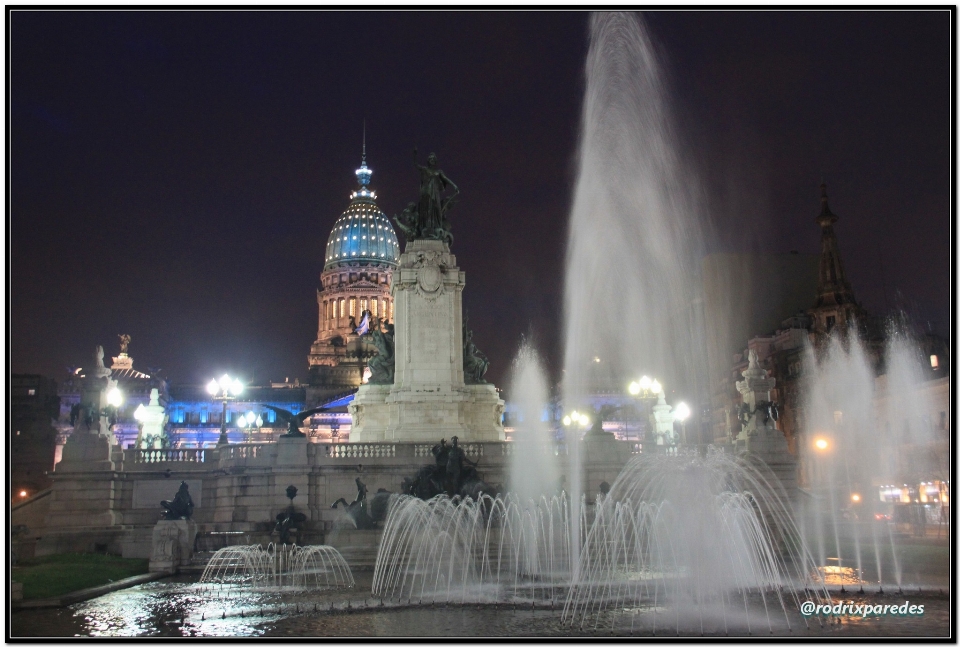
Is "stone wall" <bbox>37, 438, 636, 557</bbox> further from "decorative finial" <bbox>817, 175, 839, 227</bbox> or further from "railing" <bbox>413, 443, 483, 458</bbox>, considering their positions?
"decorative finial" <bbox>817, 175, 839, 227</bbox>

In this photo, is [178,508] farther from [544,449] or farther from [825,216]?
[825,216]

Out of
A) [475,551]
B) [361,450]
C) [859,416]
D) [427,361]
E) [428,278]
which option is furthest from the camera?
[859,416]

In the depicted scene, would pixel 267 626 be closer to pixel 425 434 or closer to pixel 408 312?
pixel 425 434

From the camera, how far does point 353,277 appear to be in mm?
175000

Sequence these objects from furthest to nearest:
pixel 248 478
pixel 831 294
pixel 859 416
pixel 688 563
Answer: pixel 831 294
pixel 859 416
pixel 248 478
pixel 688 563

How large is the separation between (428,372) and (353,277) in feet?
430

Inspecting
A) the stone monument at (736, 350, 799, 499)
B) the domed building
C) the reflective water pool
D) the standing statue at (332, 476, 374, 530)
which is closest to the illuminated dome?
the domed building

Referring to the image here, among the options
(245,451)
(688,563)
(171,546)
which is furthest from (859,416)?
(171,546)

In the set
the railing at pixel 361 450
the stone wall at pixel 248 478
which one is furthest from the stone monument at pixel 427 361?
the stone wall at pixel 248 478

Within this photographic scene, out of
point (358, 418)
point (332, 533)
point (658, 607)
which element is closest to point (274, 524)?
point (332, 533)

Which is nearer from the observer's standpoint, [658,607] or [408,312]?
[658,607]

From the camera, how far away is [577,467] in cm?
3900

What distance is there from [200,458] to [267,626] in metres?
22.6

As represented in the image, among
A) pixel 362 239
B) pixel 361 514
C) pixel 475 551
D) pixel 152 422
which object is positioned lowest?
pixel 475 551
